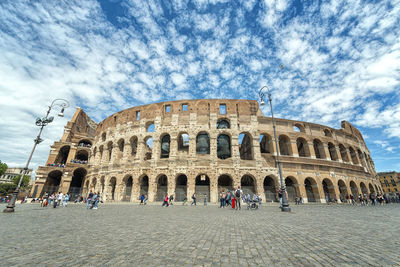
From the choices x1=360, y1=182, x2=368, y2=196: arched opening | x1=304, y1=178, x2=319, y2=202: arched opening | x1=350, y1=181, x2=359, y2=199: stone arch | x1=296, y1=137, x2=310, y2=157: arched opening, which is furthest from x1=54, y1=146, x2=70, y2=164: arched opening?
x1=360, y1=182, x2=368, y2=196: arched opening

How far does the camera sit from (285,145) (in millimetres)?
24281

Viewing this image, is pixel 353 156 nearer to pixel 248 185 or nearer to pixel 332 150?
pixel 332 150

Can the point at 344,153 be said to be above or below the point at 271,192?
above

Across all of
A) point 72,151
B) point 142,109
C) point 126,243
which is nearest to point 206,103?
point 142,109

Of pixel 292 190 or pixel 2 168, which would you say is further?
pixel 2 168

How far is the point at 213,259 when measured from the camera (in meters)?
2.98

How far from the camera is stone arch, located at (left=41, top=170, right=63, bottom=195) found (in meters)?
28.0

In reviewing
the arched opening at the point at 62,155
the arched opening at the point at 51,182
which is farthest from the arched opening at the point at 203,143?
the arched opening at the point at 62,155

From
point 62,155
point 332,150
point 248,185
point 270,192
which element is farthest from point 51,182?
point 332,150

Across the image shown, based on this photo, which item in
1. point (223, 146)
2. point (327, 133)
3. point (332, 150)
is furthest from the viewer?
point (327, 133)

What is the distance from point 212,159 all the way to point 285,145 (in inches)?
455

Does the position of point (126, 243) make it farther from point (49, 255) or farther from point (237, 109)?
point (237, 109)

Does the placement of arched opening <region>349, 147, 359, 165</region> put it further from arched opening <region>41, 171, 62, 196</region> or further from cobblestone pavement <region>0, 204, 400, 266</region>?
arched opening <region>41, 171, 62, 196</region>

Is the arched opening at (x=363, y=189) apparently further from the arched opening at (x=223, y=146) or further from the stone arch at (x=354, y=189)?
the arched opening at (x=223, y=146)
